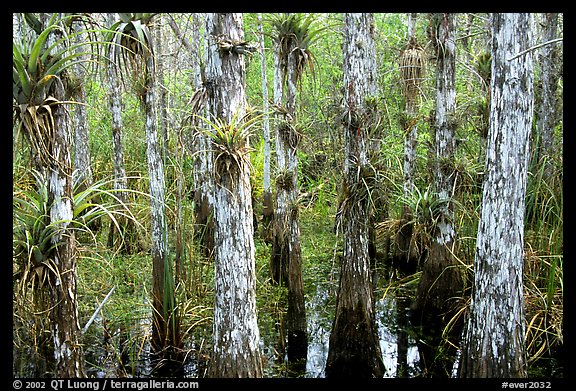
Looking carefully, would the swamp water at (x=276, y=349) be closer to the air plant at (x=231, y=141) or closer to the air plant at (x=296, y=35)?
the air plant at (x=231, y=141)

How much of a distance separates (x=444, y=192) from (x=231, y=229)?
152 inches

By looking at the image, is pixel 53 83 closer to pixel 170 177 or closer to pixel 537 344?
pixel 537 344

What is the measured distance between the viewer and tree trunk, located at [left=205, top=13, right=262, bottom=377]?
3975mm

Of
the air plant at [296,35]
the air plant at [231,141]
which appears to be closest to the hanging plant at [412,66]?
the air plant at [296,35]

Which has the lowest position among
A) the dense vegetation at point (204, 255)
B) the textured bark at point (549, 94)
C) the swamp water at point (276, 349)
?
the swamp water at point (276, 349)

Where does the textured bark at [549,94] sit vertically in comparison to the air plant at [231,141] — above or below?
above

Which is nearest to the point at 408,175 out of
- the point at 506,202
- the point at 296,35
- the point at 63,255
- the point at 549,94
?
the point at 549,94

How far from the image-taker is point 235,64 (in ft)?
13.2

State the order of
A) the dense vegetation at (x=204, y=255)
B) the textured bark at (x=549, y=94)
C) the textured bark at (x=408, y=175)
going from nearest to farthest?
the dense vegetation at (x=204, y=255), the textured bark at (x=549, y=94), the textured bark at (x=408, y=175)

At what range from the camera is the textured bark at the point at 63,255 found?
3016 mm

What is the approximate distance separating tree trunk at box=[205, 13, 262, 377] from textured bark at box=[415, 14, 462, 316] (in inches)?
139

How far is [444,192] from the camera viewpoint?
689cm

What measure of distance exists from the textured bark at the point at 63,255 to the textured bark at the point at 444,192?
16.3ft

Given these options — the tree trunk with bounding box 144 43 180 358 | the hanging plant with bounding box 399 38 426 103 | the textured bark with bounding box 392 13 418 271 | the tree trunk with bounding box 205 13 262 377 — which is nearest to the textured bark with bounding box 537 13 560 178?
the hanging plant with bounding box 399 38 426 103
